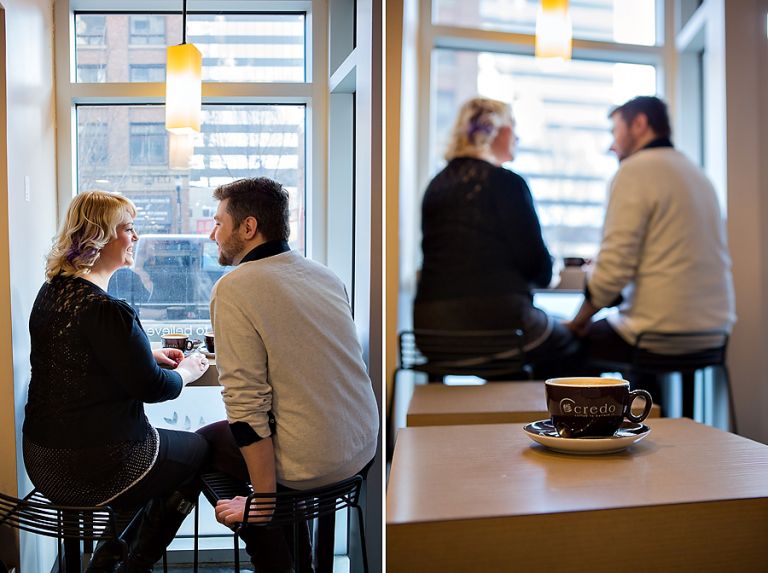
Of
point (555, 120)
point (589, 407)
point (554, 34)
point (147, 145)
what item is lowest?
point (589, 407)

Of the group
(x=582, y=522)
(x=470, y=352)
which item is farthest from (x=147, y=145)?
(x=582, y=522)

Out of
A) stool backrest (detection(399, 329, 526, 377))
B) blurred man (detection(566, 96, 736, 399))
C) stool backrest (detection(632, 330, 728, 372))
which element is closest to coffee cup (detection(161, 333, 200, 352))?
stool backrest (detection(399, 329, 526, 377))

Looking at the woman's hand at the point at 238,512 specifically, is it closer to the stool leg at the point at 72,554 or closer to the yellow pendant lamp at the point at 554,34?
the stool leg at the point at 72,554

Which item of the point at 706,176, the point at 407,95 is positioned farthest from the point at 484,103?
the point at 706,176

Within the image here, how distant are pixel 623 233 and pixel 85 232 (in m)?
1.13

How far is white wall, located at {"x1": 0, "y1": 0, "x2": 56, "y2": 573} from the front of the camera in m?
1.88

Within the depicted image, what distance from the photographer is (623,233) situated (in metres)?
1.63

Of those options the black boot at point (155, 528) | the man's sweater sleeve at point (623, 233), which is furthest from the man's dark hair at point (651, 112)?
the black boot at point (155, 528)

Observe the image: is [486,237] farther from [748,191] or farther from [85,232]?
[748,191]

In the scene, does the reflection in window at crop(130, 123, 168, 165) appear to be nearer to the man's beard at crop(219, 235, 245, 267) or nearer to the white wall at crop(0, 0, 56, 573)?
the white wall at crop(0, 0, 56, 573)

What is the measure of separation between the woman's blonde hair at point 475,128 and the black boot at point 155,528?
1.17m

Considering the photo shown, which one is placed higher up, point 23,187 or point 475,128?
point 475,128

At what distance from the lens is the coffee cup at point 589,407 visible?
904 millimetres

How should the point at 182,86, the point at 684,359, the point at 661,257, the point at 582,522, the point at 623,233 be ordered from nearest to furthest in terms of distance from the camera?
→ the point at 582,522 < the point at 684,359 < the point at 661,257 < the point at 623,233 < the point at 182,86
